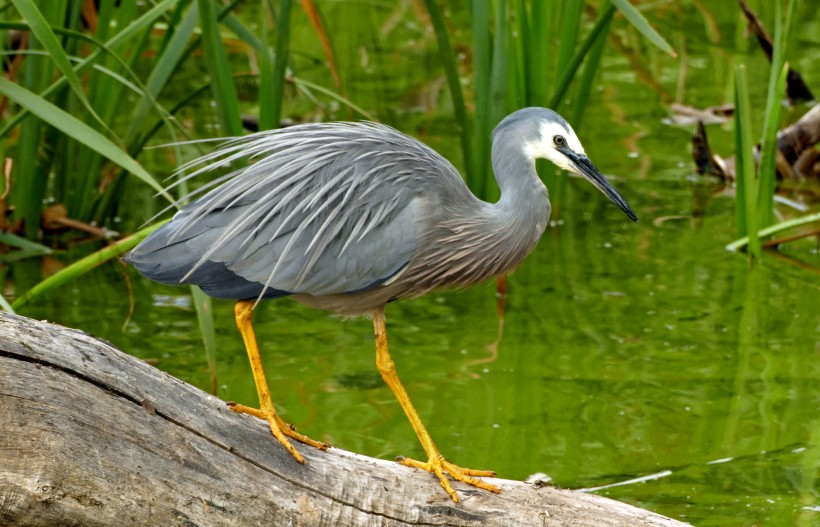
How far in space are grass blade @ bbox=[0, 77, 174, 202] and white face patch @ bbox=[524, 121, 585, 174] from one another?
1334 mm

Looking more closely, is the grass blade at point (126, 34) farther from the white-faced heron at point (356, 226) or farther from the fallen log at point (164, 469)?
the fallen log at point (164, 469)

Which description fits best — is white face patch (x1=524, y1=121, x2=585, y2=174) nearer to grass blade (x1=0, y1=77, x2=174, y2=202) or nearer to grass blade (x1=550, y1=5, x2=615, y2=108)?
grass blade (x1=0, y1=77, x2=174, y2=202)

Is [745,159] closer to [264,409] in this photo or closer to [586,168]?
[586,168]

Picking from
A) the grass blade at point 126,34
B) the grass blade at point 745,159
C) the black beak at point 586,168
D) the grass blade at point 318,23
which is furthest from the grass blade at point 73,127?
the grass blade at point 745,159

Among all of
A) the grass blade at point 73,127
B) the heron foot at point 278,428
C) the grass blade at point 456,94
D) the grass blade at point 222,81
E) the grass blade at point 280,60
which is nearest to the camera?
the heron foot at point 278,428

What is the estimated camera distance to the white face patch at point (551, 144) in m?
3.65

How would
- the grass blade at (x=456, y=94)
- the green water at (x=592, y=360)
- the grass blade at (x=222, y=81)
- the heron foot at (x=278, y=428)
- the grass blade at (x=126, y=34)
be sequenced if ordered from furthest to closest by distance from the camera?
the grass blade at (x=456, y=94)
the grass blade at (x=222, y=81)
the grass blade at (x=126, y=34)
the green water at (x=592, y=360)
the heron foot at (x=278, y=428)

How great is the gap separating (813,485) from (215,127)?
5039 millimetres

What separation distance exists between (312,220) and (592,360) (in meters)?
2.16

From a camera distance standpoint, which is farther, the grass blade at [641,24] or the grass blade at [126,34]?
the grass blade at [126,34]

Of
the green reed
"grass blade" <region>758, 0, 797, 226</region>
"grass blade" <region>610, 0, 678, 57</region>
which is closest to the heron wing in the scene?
"grass blade" <region>610, 0, 678, 57</region>

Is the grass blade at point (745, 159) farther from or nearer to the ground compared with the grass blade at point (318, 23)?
nearer to the ground

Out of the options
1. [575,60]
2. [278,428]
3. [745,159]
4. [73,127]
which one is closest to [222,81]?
[73,127]

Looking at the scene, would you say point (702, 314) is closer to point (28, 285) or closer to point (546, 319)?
point (546, 319)
